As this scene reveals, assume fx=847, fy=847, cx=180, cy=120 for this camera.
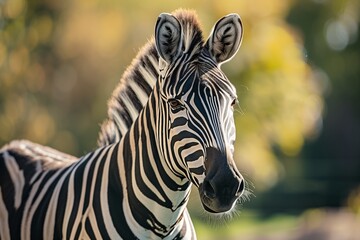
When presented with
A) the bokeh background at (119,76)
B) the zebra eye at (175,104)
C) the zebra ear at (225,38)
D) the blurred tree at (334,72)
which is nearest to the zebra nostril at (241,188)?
the zebra eye at (175,104)

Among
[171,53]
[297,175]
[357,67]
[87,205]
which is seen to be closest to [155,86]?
[171,53]

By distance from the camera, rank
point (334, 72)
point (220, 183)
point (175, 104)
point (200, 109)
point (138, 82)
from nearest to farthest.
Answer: point (220, 183), point (200, 109), point (175, 104), point (138, 82), point (334, 72)

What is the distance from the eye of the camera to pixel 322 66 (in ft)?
128

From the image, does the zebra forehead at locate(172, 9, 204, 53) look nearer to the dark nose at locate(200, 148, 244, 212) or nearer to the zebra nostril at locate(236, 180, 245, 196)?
the dark nose at locate(200, 148, 244, 212)

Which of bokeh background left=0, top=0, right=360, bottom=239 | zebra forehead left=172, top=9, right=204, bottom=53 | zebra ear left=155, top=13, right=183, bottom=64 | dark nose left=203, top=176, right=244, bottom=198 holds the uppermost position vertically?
bokeh background left=0, top=0, right=360, bottom=239

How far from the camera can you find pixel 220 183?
4223mm

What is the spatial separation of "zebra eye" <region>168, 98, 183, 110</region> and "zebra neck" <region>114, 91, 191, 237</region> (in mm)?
260

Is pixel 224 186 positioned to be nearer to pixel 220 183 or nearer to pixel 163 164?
pixel 220 183

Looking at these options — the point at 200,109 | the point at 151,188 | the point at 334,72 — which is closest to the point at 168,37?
the point at 200,109

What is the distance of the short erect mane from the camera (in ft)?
15.8

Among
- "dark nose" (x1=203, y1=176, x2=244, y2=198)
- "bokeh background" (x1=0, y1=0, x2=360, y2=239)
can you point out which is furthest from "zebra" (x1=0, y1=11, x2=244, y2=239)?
"bokeh background" (x1=0, y1=0, x2=360, y2=239)

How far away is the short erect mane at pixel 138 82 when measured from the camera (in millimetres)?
4805

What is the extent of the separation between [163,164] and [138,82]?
754 mm

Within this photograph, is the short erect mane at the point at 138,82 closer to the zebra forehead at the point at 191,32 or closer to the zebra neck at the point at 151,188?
the zebra forehead at the point at 191,32
